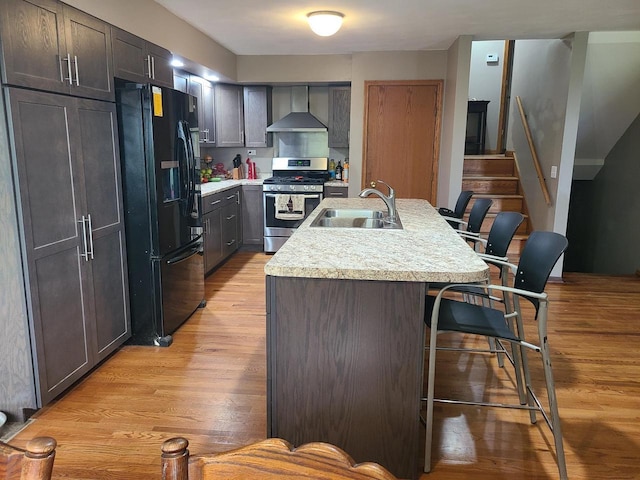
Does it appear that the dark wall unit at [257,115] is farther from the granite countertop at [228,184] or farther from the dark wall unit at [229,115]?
the granite countertop at [228,184]

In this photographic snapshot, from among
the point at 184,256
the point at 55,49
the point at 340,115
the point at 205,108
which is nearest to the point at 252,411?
the point at 184,256

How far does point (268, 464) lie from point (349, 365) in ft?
3.95

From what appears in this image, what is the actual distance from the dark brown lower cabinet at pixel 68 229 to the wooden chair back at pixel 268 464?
1918mm

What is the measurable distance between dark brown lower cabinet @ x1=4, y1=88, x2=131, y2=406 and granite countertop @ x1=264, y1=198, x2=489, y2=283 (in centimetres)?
120

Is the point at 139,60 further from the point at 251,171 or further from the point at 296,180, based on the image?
the point at 251,171

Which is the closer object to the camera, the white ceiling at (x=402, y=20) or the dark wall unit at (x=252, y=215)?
the white ceiling at (x=402, y=20)

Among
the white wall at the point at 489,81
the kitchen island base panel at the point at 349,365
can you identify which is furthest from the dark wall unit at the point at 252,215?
the kitchen island base panel at the point at 349,365

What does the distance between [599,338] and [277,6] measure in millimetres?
3481

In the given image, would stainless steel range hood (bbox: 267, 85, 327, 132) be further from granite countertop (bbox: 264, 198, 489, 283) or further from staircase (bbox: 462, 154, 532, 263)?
granite countertop (bbox: 264, 198, 489, 283)

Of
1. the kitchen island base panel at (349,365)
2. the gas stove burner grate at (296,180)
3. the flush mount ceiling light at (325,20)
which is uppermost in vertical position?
the flush mount ceiling light at (325,20)

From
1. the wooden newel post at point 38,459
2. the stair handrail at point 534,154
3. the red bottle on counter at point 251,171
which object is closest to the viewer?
the wooden newel post at point 38,459

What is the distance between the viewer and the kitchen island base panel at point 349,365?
1.81 metres

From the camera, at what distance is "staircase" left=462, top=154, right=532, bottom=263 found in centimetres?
547

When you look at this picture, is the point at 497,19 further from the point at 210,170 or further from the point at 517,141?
the point at 210,170
